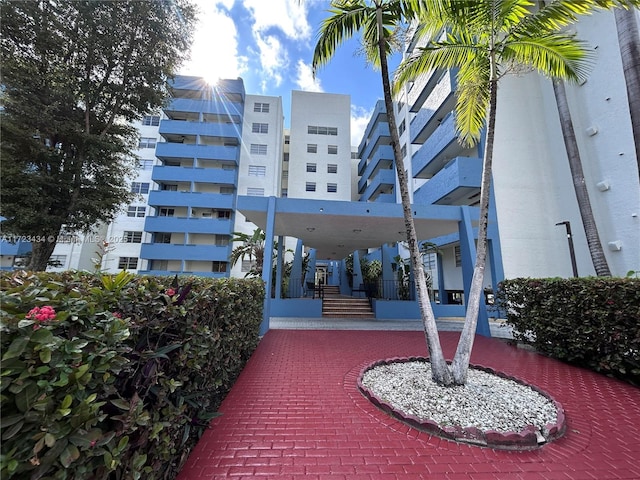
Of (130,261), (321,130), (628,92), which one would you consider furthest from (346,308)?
(130,261)

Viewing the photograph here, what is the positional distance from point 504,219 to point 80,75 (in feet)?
63.2

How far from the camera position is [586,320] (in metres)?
5.25

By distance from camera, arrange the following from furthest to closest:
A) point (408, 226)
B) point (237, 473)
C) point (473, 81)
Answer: point (473, 81) < point (408, 226) < point (237, 473)

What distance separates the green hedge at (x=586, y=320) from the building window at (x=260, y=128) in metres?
26.2

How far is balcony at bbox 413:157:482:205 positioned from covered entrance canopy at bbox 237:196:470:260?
3778mm

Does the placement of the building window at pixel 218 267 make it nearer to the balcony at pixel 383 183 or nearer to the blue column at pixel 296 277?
the blue column at pixel 296 277

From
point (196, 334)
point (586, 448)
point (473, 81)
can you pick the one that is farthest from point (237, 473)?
point (473, 81)

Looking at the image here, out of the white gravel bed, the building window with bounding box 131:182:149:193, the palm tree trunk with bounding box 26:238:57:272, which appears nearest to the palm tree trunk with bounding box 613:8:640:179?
the white gravel bed

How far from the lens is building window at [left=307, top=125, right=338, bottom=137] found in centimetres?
2722

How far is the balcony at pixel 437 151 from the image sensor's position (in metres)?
14.6

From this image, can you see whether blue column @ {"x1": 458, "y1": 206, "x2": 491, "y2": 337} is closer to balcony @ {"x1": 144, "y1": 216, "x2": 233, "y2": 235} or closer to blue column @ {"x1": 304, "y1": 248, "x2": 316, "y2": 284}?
blue column @ {"x1": 304, "y1": 248, "x2": 316, "y2": 284}

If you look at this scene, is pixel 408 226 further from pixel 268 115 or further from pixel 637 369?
pixel 268 115

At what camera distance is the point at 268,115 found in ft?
90.0

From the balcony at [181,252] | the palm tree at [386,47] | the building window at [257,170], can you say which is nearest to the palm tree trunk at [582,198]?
the palm tree at [386,47]
